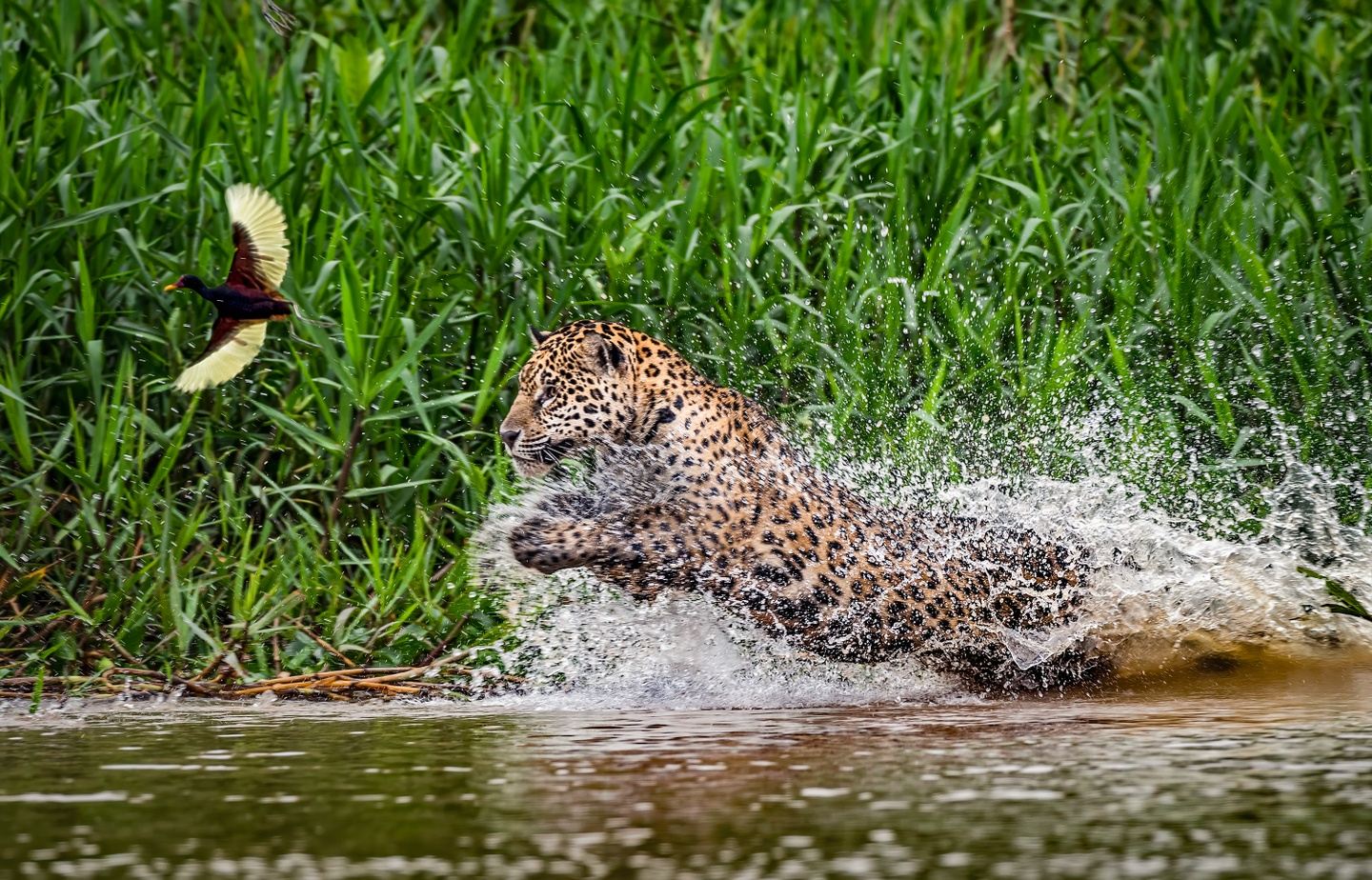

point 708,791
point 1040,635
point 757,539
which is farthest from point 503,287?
point 708,791

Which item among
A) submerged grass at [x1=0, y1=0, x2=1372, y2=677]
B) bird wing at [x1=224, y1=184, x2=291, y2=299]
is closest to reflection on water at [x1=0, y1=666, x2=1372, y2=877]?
submerged grass at [x1=0, y1=0, x2=1372, y2=677]

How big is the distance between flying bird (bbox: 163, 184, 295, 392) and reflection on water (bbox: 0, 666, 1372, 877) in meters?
1.23

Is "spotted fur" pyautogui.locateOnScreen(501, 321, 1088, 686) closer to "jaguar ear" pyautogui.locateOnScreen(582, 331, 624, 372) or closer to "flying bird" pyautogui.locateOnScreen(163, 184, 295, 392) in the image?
"jaguar ear" pyautogui.locateOnScreen(582, 331, 624, 372)

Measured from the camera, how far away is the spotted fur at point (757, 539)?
521 centimetres

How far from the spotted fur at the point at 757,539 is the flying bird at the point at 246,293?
31.5 inches

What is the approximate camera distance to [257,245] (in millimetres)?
5570

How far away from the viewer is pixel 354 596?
5.77m

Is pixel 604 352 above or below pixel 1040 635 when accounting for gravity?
above

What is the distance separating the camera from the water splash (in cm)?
514

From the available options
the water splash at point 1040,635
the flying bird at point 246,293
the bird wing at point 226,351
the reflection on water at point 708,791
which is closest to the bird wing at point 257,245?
the flying bird at point 246,293

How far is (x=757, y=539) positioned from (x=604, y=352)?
27.7 inches

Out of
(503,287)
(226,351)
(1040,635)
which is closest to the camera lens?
(1040,635)

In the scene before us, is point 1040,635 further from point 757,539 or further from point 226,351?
point 226,351

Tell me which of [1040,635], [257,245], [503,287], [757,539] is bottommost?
[1040,635]
